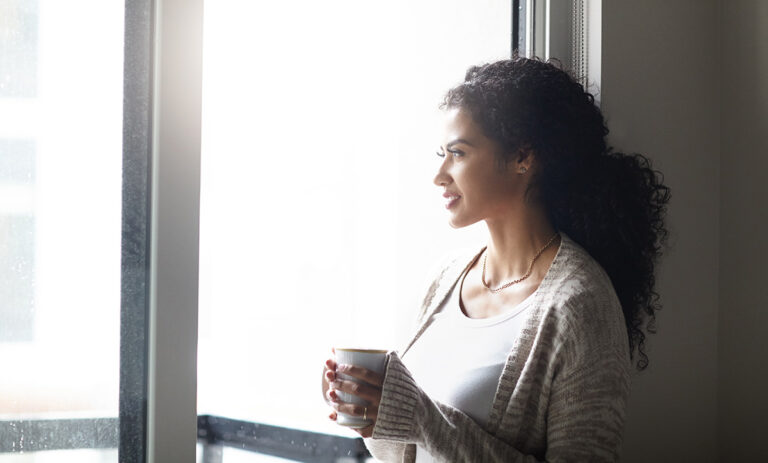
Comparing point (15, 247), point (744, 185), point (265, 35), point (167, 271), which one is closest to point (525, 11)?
point (744, 185)

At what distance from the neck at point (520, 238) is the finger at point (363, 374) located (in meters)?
0.38

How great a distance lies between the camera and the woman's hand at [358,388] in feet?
3.40

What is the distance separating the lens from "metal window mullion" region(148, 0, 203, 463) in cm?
100

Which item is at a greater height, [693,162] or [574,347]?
[693,162]

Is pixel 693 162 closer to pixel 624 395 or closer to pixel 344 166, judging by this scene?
pixel 624 395

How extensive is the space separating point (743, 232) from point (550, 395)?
0.62 m

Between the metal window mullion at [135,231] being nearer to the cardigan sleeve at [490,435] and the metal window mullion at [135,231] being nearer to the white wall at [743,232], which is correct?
the cardigan sleeve at [490,435]

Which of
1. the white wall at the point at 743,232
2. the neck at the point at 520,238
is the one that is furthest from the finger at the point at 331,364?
the white wall at the point at 743,232

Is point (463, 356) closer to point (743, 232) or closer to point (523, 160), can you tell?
point (523, 160)

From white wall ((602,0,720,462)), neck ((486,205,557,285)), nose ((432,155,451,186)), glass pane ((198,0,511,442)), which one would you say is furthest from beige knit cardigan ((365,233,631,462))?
glass pane ((198,0,511,442))

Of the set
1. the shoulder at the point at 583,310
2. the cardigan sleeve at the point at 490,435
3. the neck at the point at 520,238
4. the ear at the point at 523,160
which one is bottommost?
the cardigan sleeve at the point at 490,435

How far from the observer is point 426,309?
1438mm

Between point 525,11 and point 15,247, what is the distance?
44.0 inches

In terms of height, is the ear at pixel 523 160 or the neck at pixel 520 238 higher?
the ear at pixel 523 160
